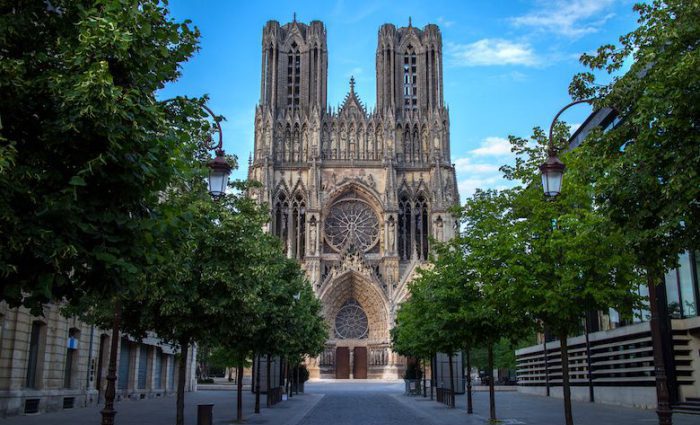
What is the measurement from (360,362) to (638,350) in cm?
4161

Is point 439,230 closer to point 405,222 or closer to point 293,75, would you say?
point 405,222

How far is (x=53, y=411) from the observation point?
26219 mm

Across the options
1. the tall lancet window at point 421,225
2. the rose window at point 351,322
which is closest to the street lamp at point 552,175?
the rose window at point 351,322

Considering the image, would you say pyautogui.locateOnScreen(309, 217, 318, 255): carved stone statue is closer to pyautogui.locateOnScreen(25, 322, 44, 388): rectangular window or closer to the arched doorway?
the arched doorway

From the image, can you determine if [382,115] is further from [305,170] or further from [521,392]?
[521,392]

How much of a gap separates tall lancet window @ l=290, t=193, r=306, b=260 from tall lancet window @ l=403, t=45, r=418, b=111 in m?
16.7

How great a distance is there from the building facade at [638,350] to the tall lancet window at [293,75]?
42766 millimetres

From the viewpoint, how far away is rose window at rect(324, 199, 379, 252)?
230 ft

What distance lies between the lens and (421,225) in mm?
70125

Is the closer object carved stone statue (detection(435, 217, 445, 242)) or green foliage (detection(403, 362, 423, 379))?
green foliage (detection(403, 362, 423, 379))

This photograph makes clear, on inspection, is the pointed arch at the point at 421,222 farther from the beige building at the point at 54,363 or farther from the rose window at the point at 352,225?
the beige building at the point at 54,363

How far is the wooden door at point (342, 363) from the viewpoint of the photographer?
67000mm

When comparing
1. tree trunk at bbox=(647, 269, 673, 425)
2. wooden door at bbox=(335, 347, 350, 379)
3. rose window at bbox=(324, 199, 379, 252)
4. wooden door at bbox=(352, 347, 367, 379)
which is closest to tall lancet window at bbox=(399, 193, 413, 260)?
rose window at bbox=(324, 199, 379, 252)

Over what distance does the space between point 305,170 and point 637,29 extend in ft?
199
